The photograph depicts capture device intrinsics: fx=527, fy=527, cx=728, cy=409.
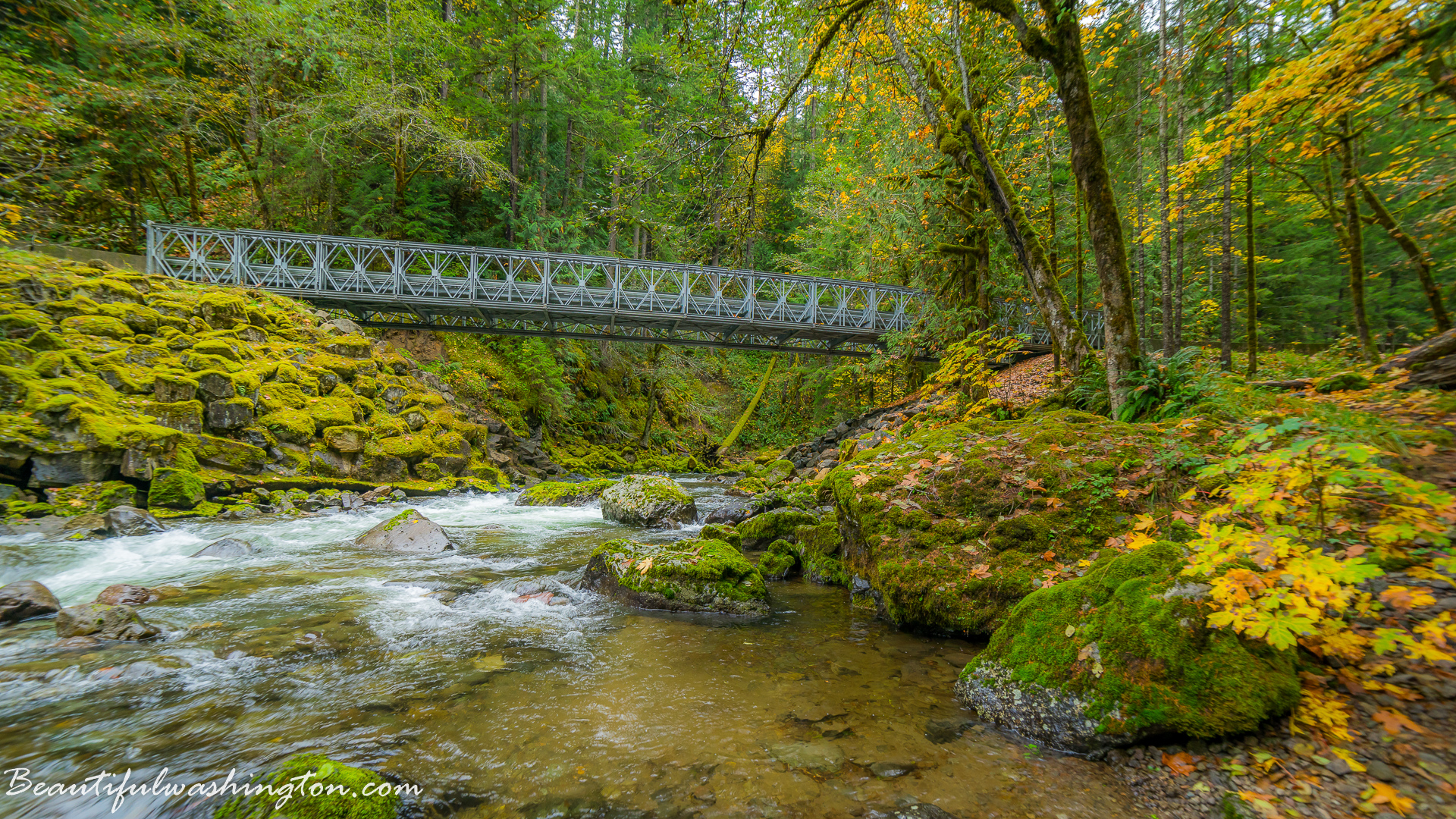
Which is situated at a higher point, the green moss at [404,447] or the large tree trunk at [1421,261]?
the large tree trunk at [1421,261]

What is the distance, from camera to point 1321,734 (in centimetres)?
212

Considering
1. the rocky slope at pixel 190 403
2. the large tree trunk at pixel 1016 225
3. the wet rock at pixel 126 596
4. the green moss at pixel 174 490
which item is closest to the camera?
the wet rock at pixel 126 596

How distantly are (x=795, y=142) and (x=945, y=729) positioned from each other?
17.5ft

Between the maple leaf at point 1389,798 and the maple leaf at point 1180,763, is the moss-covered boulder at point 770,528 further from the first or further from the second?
the maple leaf at point 1389,798

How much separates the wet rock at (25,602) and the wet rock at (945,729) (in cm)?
689

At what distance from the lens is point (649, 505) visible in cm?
934

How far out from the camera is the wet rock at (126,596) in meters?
4.67

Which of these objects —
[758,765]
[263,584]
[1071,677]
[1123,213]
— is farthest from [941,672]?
[1123,213]

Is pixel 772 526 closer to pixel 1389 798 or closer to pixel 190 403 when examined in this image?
pixel 1389 798

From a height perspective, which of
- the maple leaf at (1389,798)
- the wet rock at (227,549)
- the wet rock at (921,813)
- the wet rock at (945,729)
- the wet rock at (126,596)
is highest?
the maple leaf at (1389,798)

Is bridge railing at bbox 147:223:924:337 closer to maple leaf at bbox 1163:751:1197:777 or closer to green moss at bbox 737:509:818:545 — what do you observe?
green moss at bbox 737:509:818:545

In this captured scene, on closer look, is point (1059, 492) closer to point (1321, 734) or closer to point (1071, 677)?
point (1071, 677)

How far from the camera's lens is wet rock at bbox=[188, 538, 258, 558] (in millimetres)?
6350

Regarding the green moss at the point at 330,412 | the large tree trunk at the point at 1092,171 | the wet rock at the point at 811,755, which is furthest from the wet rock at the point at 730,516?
the green moss at the point at 330,412
